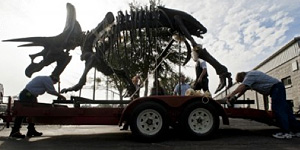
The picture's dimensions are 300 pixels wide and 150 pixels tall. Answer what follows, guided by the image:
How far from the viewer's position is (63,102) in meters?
7.24

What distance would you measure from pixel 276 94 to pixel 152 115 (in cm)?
281

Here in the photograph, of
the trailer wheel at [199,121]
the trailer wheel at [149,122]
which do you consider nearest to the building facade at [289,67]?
the trailer wheel at [199,121]

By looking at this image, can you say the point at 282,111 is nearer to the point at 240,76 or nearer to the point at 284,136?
the point at 284,136

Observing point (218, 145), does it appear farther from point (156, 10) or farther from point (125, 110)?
point (156, 10)

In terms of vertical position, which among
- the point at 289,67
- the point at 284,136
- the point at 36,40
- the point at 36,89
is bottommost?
the point at 284,136

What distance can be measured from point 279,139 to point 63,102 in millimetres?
4839

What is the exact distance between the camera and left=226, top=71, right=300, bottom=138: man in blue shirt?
652cm

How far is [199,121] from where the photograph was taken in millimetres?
6312

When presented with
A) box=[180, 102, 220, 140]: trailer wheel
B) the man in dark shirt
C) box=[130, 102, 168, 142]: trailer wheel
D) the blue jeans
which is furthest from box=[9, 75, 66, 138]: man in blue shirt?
the blue jeans

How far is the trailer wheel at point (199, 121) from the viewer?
6.21 meters

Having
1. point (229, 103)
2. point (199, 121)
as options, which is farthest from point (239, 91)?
point (199, 121)

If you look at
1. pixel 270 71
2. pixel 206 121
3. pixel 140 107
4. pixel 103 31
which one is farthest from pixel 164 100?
pixel 270 71

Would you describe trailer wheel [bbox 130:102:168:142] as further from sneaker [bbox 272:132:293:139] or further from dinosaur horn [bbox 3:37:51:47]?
dinosaur horn [bbox 3:37:51:47]

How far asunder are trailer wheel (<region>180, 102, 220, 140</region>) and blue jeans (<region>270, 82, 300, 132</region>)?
1398 mm
